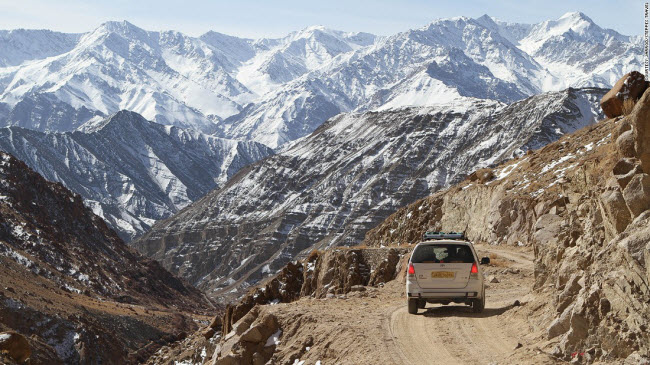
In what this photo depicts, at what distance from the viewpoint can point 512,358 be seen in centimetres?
1666

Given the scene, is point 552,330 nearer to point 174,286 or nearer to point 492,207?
point 492,207

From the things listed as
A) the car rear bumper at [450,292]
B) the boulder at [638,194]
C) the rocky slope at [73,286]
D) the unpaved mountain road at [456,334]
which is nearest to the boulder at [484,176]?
the unpaved mountain road at [456,334]

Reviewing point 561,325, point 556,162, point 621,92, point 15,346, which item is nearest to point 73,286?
point 556,162

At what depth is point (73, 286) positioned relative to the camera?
138m

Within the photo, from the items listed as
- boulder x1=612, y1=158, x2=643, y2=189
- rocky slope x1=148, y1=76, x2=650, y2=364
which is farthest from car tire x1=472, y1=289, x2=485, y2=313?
boulder x1=612, y1=158, x2=643, y2=189

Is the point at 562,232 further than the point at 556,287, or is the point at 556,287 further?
the point at 562,232

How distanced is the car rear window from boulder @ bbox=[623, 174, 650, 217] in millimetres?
7487

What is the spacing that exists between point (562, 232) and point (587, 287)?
5220 millimetres

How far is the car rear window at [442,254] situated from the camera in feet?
75.0

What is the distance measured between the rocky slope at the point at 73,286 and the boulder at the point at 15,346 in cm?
3616

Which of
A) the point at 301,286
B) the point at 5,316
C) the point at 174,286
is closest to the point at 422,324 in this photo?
the point at 301,286

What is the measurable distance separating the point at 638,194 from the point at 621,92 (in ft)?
81.6

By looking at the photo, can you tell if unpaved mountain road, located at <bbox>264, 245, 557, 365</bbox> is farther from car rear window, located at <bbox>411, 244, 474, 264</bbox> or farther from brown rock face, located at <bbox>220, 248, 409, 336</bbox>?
brown rock face, located at <bbox>220, 248, 409, 336</bbox>

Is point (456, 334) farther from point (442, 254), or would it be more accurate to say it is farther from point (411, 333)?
point (442, 254)
